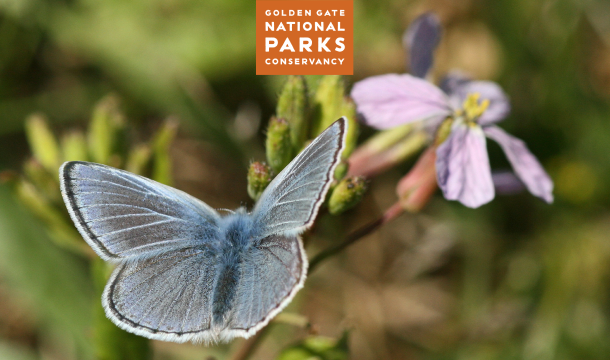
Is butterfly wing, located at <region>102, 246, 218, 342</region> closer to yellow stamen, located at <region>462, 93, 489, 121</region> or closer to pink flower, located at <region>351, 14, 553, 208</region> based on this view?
pink flower, located at <region>351, 14, 553, 208</region>

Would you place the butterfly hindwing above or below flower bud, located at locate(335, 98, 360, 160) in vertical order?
below

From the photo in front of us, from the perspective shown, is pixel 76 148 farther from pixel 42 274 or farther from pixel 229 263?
pixel 229 263

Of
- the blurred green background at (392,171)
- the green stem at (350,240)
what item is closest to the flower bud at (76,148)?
the blurred green background at (392,171)

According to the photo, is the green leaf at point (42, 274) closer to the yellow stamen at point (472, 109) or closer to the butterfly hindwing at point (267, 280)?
the butterfly hindwing at point (267, 280)

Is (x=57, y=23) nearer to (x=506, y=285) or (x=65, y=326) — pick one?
(x=65, y=326)

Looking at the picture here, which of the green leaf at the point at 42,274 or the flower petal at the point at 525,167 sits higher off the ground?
the flower petal at the point at 525,167

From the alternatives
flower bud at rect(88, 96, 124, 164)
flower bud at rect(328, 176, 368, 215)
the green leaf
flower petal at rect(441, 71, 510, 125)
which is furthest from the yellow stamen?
the green leaf
